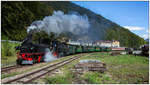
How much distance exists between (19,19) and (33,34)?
17.9 meters

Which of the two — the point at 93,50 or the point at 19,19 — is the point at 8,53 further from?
the point at 93,50

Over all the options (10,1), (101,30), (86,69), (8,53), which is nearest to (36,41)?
(8,53)

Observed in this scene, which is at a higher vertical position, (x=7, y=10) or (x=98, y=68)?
(x=7, y=10)

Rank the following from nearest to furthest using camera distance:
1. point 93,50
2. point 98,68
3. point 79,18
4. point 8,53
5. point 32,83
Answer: point 32,83, point 98,68, point 8,53, point 79,18, point 93,50

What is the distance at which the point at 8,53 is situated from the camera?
67.8ft

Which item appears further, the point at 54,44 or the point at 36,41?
the point at 54,44

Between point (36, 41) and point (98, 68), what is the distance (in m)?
8.48

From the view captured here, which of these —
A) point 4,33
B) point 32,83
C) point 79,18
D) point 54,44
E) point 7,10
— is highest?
point 7,10

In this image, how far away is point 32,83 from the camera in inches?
294

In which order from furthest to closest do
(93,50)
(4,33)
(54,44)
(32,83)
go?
1. (93,50)
2. (4,33)
3. (54,44)
4. (32,83)

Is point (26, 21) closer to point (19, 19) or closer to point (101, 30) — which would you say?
point (19, 19)

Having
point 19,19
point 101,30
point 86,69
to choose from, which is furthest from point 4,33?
point 101,30

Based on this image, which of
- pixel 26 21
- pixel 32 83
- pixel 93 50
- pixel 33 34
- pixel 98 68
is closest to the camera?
pixel 32 83

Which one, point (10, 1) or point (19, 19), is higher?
point (10, 1)
